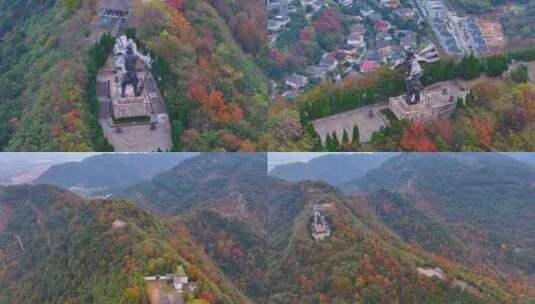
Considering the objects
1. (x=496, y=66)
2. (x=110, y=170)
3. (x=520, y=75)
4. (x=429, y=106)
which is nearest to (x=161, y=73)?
(x=110, y=170)

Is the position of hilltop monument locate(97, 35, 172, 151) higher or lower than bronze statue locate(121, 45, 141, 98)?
lower

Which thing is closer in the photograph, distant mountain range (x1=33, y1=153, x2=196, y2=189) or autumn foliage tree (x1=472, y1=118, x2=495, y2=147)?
distant mountain range (x1=33, y1=153, x2=196, y2=189)

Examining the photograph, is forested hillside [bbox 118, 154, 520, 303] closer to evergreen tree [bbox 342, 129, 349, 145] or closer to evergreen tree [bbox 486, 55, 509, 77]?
evergreen tree [bbox 342, 129, 349, 145]

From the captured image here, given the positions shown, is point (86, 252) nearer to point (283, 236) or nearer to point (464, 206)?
point (283, 236)

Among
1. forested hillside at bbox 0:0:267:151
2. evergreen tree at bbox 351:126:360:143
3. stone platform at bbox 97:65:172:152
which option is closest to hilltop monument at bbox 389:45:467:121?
evergreen tree at bbox 351:126:360:143

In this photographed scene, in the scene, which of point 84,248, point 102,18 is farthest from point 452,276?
point 102,18

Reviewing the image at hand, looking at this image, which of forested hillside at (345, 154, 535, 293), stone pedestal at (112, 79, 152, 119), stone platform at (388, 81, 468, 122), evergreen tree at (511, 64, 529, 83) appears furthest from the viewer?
evergreen tree at (511, 64, 529, 83)

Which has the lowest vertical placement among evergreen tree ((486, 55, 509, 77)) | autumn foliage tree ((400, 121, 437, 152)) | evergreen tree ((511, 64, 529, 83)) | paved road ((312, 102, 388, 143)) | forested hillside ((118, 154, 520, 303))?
forested hillside ((118, 154, 520, 303))

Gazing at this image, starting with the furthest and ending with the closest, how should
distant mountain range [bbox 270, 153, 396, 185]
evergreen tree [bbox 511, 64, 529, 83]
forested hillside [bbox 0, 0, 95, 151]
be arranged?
1. evergreen tree [bbox 511, 64, 529, 83]
2. forested hillside [bbox 0, 0, 95, 151]
3. distant mountain range [bbox 270, 153, 396, 185]

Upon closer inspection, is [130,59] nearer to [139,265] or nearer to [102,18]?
[102,18]
